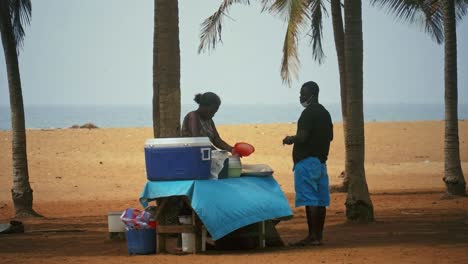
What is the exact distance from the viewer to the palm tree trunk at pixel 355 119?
15.7m

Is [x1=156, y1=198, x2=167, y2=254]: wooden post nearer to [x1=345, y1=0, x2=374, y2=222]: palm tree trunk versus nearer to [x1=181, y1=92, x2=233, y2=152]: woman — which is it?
[x1=181, y1=92, x2=233, y2=152]: woman

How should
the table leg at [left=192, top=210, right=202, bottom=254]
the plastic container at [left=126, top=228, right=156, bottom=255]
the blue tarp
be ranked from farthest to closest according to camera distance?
the plastic container at [left=126, top=228, right=156, bottom=255]
the table leg at [left=192, top=210, right=202, bottom=254]
the blue tarp

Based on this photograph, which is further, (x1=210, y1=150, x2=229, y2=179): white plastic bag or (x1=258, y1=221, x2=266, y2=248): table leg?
(x1=258, y1=221, x2=266, y2=248): table leg

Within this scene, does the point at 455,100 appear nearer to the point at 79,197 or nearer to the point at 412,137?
the point at 79,197

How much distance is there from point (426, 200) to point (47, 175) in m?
12.8

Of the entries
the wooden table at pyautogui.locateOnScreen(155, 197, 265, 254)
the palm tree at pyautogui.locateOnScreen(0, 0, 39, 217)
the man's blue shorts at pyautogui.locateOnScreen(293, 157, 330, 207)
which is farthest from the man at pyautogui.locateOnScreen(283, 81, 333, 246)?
the palm tree at pyautogui.locateOnScreen(0, 0, 39, 217)

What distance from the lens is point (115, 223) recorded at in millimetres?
13680

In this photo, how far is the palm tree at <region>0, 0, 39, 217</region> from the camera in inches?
738

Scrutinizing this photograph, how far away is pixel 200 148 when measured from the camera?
11.8 m

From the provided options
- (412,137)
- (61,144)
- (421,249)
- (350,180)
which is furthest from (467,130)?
(421,249)

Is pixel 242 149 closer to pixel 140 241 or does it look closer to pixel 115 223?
pixel 140 241

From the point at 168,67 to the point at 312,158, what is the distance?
2683 millimetres

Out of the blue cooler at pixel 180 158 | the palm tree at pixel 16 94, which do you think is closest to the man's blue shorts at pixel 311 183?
the blue cooler at pixel 180 158

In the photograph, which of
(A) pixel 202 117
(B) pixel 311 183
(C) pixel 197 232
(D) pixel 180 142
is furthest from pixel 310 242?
(D) pixel 180 142
